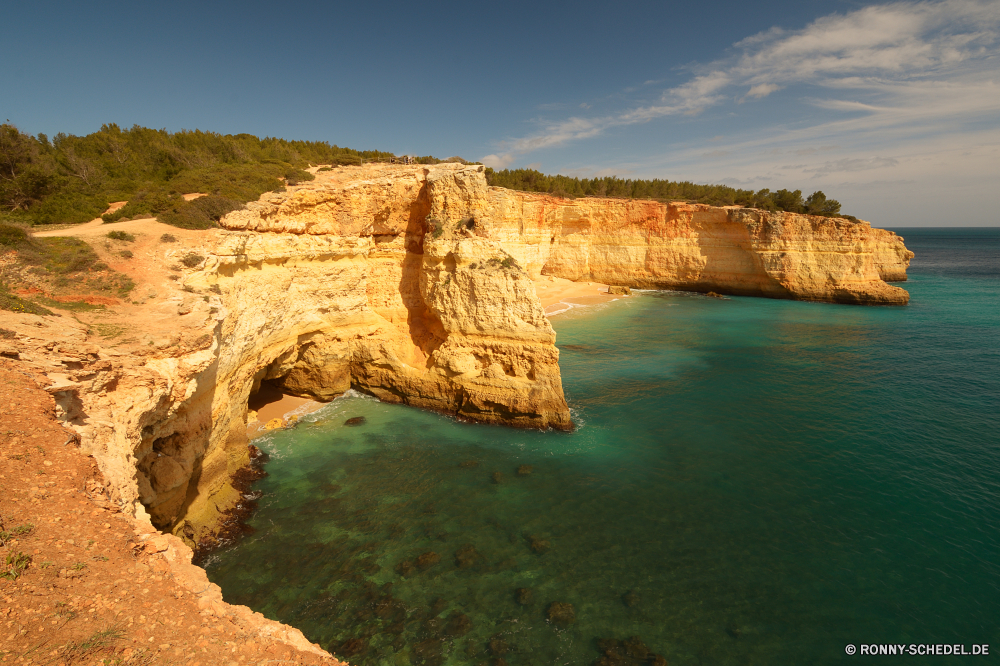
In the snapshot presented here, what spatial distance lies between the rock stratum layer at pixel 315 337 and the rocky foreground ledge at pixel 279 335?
46mm

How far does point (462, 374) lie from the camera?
53.3 ft

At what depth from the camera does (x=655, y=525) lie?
10516 millimetres

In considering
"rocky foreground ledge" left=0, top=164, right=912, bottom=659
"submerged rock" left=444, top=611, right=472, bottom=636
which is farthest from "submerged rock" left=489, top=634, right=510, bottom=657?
"rocky foreground ledge" left=0, top=164, right=912, bottom=659

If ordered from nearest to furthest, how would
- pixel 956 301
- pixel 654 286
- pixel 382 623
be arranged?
pixel 382 623 → pixel 956 301 → pixel 654 286

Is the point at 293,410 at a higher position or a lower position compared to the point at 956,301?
lower

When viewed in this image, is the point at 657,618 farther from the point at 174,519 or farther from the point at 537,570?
the point at 174,519

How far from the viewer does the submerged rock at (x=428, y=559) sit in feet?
30.6

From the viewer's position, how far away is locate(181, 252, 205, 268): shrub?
11.2 meters

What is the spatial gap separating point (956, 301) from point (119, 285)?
58.7 m

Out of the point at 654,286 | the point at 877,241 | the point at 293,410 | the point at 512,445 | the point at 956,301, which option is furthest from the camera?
the point at 654,286

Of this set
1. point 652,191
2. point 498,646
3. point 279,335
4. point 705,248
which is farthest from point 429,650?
point 652,191

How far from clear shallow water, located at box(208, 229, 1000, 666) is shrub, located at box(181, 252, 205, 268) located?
20.6ft

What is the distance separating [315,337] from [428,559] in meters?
10.0

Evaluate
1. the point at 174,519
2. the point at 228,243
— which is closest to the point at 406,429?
the point at 174,519
